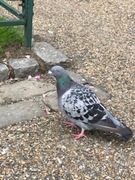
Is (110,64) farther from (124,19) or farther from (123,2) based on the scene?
(123,2)

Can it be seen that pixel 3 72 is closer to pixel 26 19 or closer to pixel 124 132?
pixel 26 19

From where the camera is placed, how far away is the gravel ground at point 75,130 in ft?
9.78

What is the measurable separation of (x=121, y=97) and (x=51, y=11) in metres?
2.68

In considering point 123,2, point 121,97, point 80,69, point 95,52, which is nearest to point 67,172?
point 121,97

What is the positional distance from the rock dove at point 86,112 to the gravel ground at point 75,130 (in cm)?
15

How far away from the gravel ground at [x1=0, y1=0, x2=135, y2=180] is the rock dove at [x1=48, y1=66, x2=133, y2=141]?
147 mm

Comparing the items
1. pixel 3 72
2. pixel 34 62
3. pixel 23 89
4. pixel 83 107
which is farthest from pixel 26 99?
pixel 83 107

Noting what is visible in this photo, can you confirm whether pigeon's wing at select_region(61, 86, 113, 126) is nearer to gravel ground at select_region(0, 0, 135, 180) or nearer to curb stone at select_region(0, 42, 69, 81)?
gravel ground at select_region(0, 0, 135, 180)

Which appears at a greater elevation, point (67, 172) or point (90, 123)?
point (90, 123)

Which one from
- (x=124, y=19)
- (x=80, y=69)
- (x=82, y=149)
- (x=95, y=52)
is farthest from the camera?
(x=124, y=19)

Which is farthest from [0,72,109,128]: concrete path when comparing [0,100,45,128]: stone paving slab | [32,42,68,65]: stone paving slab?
[32,42,68,65]: stone paving slab

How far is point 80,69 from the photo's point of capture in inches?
177

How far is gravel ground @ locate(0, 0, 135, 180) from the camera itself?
2.98 m

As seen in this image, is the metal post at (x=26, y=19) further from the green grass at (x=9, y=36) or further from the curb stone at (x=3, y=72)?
the curb stone at (x=3, y=72)
